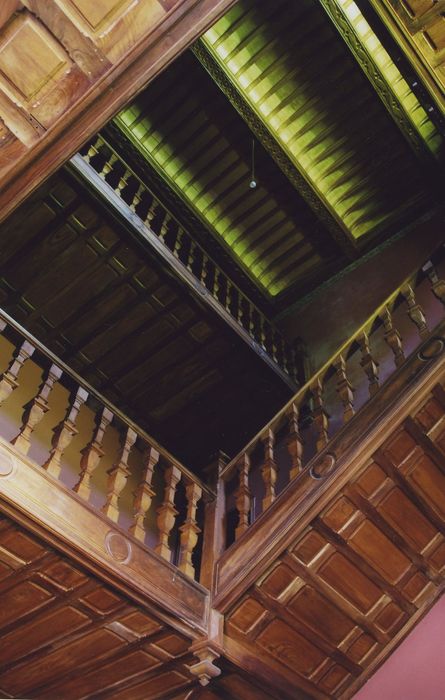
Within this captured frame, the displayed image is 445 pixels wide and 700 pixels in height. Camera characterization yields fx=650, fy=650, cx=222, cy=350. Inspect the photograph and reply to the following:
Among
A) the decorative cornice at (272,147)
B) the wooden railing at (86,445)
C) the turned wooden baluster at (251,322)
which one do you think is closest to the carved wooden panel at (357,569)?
the wooden railing at (86,445)

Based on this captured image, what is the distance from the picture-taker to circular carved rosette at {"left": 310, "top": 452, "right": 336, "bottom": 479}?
13.8 feet

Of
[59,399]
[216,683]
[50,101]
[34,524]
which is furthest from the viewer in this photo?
[59,399]

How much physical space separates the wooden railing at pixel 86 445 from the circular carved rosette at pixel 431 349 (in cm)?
184

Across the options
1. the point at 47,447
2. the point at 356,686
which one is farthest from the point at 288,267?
the point at 356,686

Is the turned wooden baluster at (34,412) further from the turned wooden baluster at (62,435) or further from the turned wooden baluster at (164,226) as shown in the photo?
the turned wooden baluster at (164,226)

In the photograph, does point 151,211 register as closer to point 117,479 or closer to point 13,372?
point 13,372

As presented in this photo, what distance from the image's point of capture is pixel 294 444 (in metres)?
4.62

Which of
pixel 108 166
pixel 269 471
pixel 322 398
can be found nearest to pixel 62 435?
pixel 269 471

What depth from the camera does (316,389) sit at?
4.92m

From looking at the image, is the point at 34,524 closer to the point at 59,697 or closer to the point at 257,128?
the point at 59,697

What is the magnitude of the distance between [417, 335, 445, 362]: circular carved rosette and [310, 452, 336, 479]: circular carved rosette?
2.91 ft

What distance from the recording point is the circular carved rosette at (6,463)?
3337 mm

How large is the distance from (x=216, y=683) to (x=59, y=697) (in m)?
1.04

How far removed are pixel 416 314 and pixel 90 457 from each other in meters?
2.51
